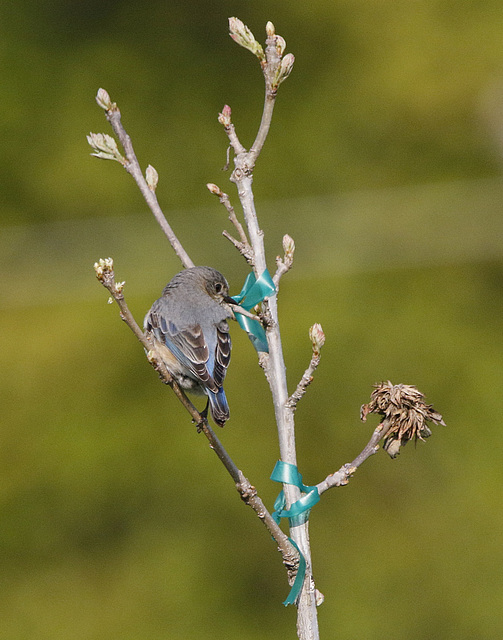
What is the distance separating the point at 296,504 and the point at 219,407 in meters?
0.69

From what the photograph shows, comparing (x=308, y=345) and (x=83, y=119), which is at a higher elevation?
(x=83, y=119)

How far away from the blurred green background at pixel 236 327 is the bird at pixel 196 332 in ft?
5.03

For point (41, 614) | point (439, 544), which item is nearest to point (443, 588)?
point (439, 544)

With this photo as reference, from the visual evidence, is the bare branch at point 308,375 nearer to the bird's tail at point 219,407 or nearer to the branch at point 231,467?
the branch at point 231,467

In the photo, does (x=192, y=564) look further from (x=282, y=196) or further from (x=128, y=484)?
(x=282, y=196)

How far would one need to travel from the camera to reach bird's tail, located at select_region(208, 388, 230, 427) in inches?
87.3

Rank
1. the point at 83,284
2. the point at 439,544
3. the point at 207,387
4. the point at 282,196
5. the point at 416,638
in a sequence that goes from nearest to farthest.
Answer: the point at 207,387 < the point at 416,638 < the point at 439,544 < the point at 83,284 < the point at 282,196

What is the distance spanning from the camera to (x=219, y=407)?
7.57 ft

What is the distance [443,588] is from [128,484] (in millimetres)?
1667

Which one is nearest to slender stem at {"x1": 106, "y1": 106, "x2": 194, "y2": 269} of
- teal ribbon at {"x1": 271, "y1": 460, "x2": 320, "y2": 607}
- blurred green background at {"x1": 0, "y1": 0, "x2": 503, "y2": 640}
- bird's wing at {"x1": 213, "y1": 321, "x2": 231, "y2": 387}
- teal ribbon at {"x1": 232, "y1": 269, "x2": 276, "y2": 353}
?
teal ribbon at {"x1": 232, "y1": 269, "x2": 276, "y2": 353}

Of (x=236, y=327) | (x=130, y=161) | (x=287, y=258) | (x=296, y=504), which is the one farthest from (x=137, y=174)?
(x=236, y=327)

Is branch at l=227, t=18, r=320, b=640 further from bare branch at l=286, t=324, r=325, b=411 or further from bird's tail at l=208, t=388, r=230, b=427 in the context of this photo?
bird's tail at l=208, t=388, r=230, b=427

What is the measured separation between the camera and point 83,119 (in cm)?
542

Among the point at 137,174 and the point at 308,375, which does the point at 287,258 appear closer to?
the point at 308,375
